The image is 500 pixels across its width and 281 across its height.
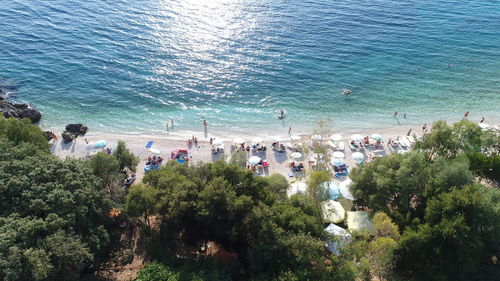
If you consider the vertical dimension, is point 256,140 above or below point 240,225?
above

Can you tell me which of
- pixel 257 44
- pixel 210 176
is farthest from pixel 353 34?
pixel 210 176

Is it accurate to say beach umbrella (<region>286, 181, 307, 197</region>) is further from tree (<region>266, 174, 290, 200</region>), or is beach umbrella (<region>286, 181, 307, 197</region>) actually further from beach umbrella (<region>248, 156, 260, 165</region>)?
beach umbrella (<region>248, 156, 260, 165</region>)

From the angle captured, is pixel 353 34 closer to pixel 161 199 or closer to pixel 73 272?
pixel 161 199

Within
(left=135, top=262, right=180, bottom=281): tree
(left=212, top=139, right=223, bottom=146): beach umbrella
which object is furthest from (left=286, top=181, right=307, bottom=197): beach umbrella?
(left=135, top=262, right=180, bottom=281): tree

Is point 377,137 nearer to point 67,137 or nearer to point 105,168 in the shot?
point 105,168

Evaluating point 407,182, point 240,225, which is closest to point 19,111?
point 240,225

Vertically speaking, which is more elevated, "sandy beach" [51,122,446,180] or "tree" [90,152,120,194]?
"sandy beach" [51,122,446,180]
